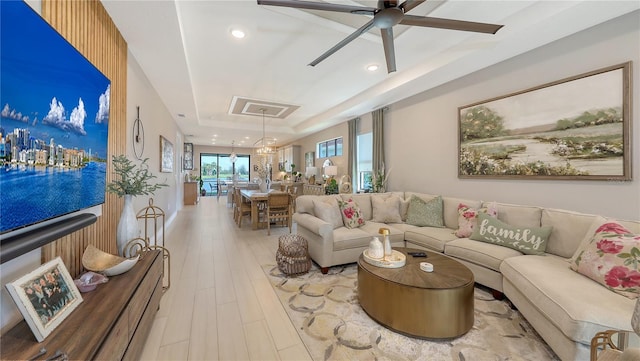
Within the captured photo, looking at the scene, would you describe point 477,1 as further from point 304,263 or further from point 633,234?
point 304,263

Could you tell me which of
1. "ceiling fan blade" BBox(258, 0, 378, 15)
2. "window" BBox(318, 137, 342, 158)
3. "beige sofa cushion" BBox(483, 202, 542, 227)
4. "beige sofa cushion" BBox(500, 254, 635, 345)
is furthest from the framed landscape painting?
"window" BBox(318, 137, 342, 158)

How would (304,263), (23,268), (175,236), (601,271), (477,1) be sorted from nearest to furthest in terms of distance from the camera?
(23,268)
(601,271)
(477,1)
(304,263)
(175,236)

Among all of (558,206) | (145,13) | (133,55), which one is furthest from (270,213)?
(558,206)

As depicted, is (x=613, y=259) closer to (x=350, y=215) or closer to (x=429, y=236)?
(x=429, y=236)

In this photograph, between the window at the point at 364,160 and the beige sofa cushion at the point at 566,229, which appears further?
the window at the point at 364,160

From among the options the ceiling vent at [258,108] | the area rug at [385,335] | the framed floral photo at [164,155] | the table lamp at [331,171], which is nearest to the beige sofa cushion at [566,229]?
the area rug at [385,335]

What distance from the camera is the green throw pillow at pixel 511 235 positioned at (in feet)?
7.92

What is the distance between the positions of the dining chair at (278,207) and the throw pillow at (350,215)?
1.90 metres

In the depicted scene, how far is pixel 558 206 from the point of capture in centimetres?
273

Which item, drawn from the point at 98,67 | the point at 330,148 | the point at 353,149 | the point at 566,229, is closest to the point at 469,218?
the point at 566,229

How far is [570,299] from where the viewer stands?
1.55 m

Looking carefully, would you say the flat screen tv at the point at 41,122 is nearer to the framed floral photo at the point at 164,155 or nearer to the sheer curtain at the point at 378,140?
the framed floral photo at the point at 164,155

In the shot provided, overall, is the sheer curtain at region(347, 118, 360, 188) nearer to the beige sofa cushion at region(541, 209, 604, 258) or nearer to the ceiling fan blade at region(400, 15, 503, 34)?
the beige sofa cushion at region(541, 209, 604, 258)

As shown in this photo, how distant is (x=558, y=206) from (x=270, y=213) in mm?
4596
